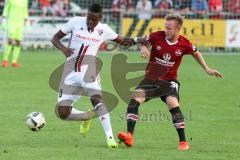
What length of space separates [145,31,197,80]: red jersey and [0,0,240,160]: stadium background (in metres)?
1.04

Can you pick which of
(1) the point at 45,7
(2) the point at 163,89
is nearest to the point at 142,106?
(2) the point at 163,89

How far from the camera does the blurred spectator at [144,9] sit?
106 ft

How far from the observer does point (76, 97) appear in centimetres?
1187

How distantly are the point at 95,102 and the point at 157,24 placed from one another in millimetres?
20555

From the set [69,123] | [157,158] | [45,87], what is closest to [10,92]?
[45,87]

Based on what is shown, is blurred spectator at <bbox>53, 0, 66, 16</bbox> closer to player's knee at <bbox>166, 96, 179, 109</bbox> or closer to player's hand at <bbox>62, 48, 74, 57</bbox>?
player's hand at <bbox>62, 48, 74, 57</bbox>

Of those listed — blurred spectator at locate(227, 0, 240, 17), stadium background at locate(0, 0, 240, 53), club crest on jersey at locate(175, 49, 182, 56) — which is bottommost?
stadium background at locate(0, 0, 240, 53)

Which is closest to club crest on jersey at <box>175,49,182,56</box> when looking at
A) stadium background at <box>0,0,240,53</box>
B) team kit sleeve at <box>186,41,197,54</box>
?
team kit sleeve at <box>186,41,197,54</box>

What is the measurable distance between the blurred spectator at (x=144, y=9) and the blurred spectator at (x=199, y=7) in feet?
6.02

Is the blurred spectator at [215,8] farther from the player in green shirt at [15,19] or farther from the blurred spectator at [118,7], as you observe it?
the player in green shirt at [15,19]

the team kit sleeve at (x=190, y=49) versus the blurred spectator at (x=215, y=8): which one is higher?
the team kit sleeve at (x=190, y=49)

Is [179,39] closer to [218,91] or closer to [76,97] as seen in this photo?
[76,97]

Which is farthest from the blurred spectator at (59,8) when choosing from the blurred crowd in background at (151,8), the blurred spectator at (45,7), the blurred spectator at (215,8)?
the blurred spectator at (215,8)

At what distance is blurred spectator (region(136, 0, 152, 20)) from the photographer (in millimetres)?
32406
